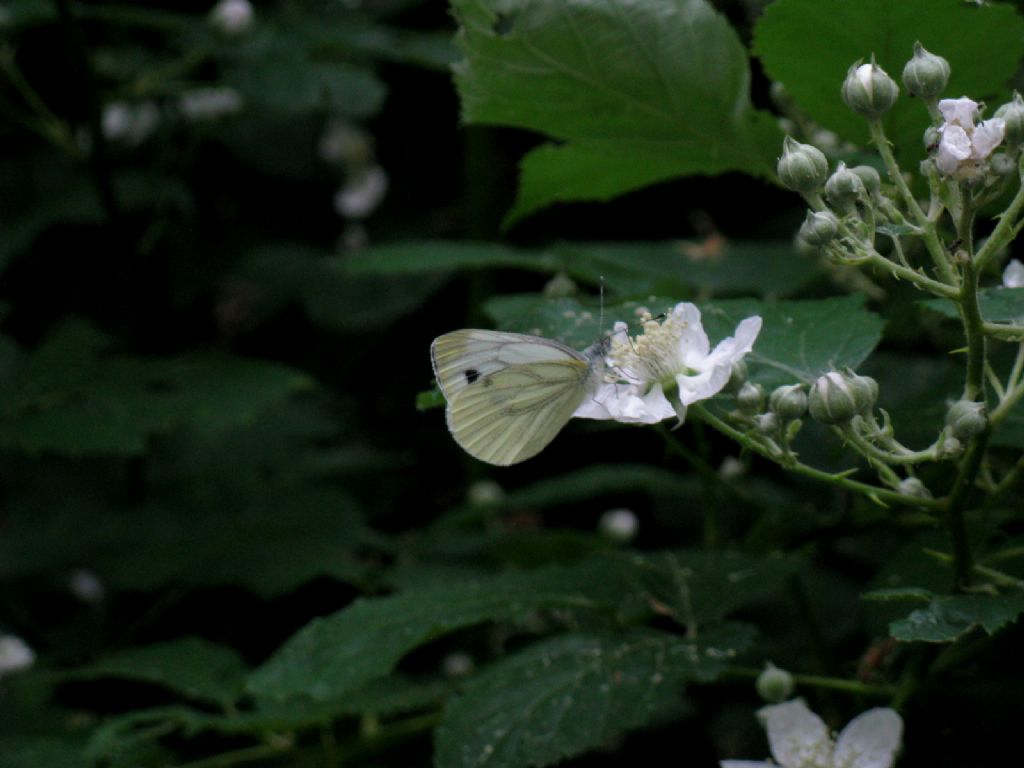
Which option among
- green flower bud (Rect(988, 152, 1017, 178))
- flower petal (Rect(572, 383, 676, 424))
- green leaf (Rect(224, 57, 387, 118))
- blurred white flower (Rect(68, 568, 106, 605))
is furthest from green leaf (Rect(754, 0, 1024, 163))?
blurred white flower (Rect(68, 568, 106, 605))

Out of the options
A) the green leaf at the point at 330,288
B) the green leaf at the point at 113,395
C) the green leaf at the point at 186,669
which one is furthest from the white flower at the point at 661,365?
the green leaf at the point at 330,288

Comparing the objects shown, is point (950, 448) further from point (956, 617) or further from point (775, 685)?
point (775, 685)

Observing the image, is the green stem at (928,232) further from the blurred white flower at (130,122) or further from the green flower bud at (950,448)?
the blurred white flower at (130,122)

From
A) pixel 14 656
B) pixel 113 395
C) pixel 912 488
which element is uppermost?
pixel 912 488

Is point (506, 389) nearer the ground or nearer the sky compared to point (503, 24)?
nearer the ground

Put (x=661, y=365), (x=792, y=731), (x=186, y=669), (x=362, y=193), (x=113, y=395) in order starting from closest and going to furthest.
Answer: (x=661, y=365)
(x=792, y=731)
(x=186, y=669)
(x=113, y=395)
(x=362, y=193)

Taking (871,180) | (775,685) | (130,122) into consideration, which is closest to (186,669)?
(775,685)

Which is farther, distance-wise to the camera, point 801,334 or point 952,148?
point 801,334
